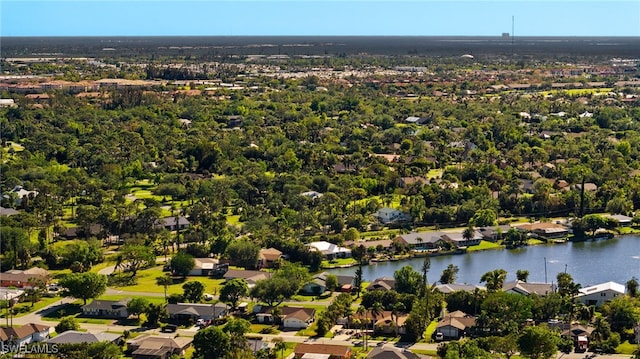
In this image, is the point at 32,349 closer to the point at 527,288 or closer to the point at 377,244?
the point at 527,288

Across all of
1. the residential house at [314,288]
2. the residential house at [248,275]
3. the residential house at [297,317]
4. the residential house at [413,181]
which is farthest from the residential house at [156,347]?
the residential house at [413,181]

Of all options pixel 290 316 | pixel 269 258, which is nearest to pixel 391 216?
pixel 269 258

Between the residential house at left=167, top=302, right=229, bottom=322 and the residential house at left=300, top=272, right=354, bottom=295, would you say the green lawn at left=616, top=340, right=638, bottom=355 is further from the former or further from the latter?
the residential house at left=167, top=302, right=229, bottom=322

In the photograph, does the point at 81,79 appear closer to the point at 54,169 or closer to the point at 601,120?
the point at 54,169

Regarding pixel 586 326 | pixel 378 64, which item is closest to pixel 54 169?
pixel 586 326

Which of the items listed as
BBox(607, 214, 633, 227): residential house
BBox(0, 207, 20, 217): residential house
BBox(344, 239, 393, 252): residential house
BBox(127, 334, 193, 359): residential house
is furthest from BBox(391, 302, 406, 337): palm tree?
BBox(0, 207, 20, 217): residential house

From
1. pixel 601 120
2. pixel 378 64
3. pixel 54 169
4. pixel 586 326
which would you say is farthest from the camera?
pixel 378 64
